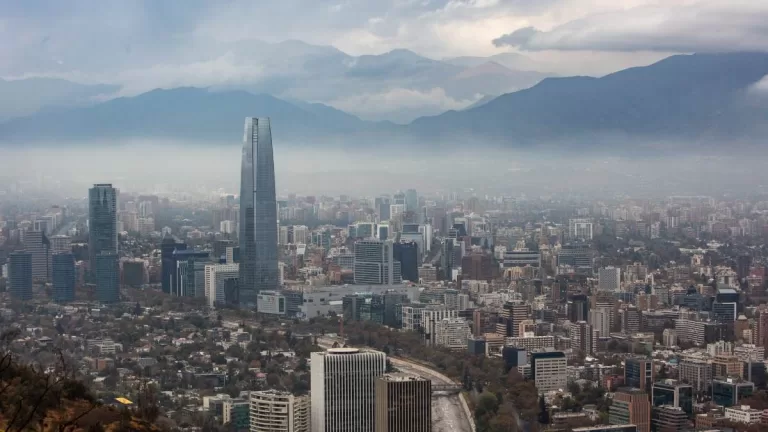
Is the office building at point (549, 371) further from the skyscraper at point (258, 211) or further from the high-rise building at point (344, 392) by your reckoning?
the skyscraper at point (258, 211)

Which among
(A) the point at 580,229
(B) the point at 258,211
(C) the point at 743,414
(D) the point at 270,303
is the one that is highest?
(B) the point at 258,211

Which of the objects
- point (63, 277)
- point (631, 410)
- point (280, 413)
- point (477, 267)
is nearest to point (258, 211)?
point (477, 267)

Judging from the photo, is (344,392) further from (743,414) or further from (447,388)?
(743,414)

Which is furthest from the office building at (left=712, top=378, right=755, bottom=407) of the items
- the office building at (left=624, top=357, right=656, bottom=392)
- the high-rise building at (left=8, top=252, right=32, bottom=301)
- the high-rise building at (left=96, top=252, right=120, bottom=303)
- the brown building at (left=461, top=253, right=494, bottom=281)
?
the high-rise building at (left=8, top=252, right=32, bottom=301)

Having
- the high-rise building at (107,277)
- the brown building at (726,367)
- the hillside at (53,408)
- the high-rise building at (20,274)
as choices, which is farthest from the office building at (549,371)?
the high-rise building at (20,274)

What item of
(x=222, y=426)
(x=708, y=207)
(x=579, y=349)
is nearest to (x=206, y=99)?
(x=708, y=207)

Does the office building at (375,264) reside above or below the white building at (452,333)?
above
